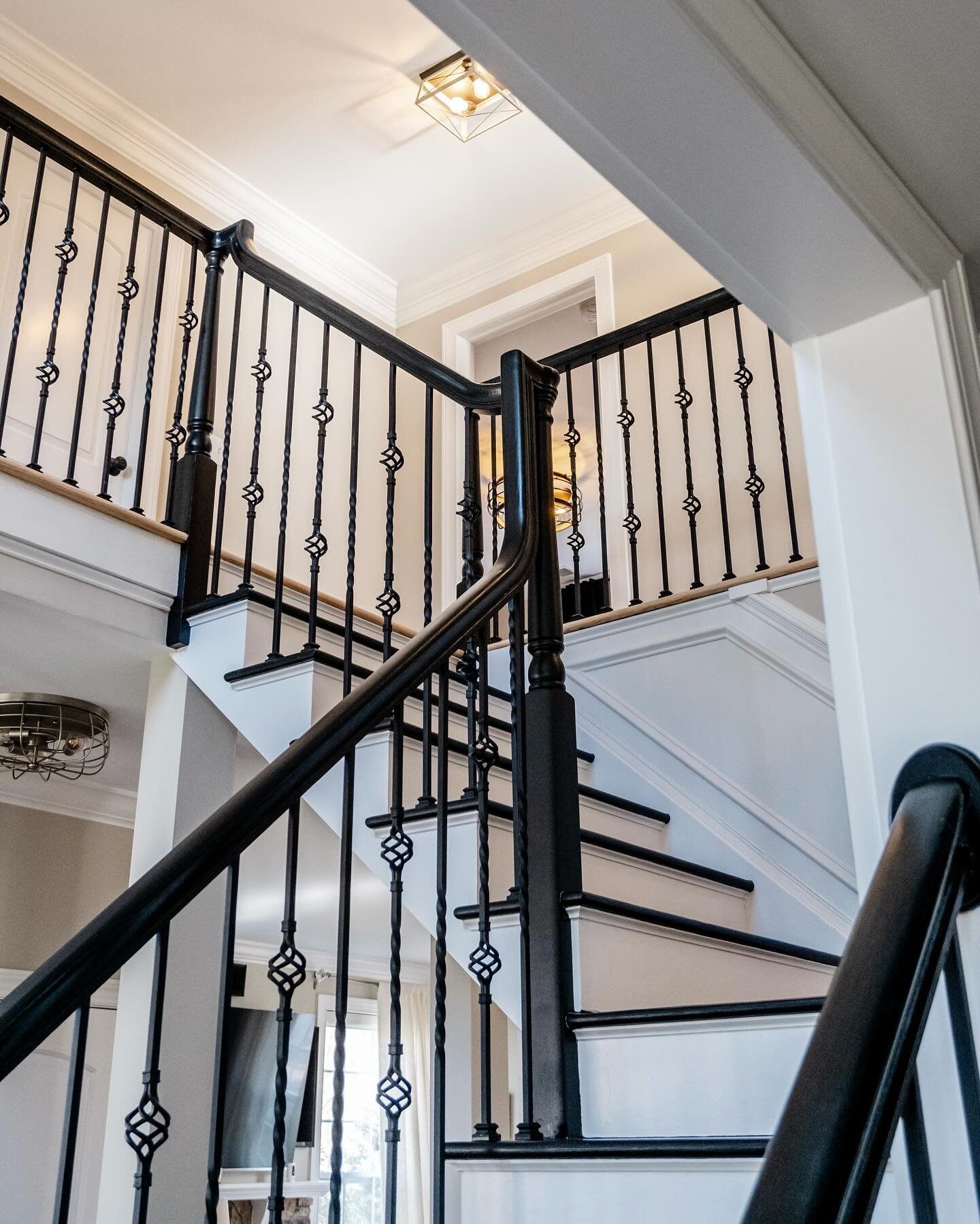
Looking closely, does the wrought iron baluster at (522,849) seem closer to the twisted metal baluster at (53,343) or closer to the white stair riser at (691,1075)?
the white stair riser at (691,1075)

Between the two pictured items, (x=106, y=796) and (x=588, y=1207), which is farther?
(x=106, y=796)

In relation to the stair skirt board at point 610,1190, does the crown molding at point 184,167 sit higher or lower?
higher

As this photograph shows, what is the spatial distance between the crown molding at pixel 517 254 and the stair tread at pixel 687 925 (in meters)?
3.65

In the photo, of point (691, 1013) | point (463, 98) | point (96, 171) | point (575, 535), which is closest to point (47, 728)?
point (96, 171)

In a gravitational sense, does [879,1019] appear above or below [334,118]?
below

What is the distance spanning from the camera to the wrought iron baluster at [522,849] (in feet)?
6.03

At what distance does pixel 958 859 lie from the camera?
113 cm

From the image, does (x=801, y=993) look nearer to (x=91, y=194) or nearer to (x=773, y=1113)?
(x=773, y=1113)

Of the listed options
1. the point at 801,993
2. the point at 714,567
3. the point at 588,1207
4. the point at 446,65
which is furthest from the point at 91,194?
the point at 588,1207

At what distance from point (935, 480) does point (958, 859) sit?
49 cm

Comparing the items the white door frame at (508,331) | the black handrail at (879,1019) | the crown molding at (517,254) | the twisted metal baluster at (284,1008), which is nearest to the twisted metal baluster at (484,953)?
the twisted metal baluster at (284,1008)

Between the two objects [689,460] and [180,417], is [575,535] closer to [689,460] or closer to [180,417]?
[689,460]

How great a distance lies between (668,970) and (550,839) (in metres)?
0.38

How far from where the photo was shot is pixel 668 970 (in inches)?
84.2
